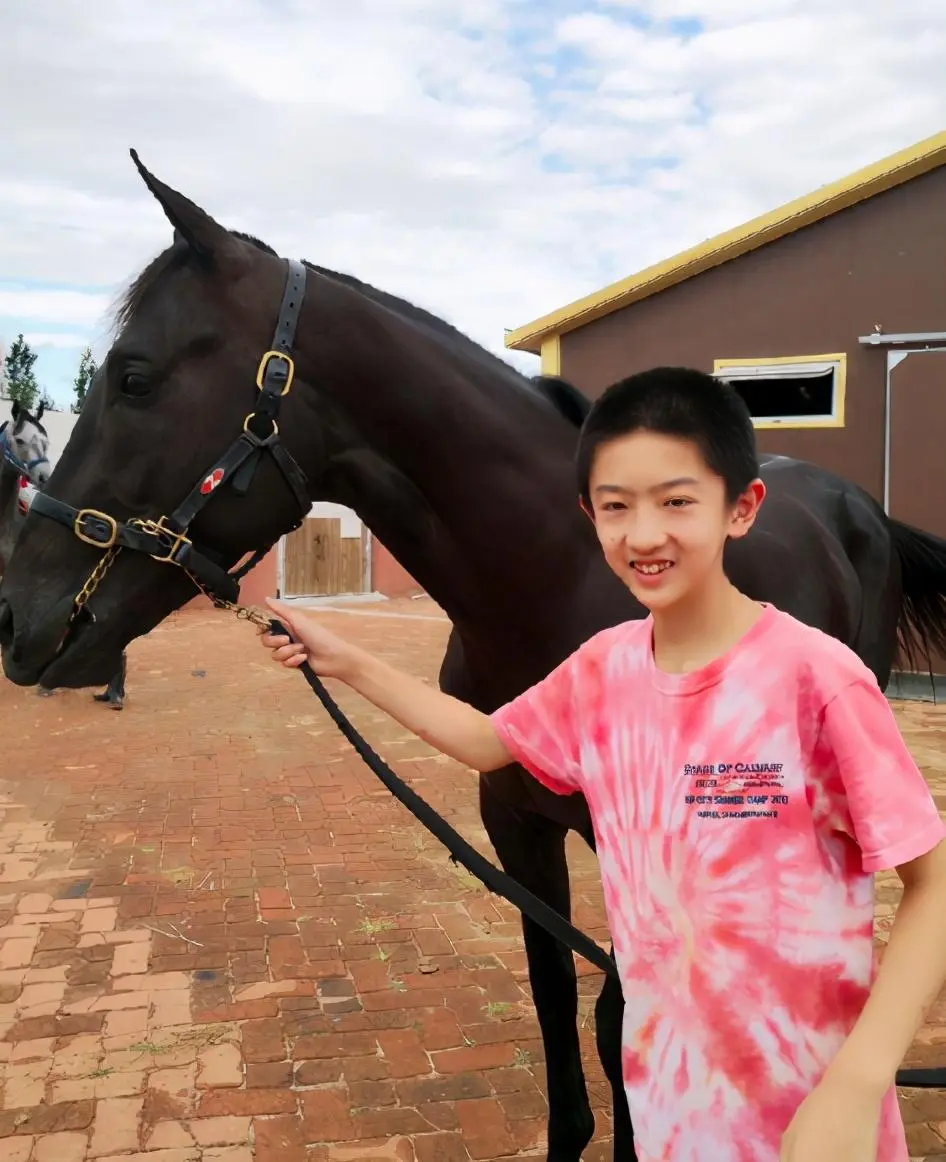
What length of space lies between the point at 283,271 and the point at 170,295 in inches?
8.8

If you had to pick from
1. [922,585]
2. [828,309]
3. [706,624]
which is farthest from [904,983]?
[828,309]

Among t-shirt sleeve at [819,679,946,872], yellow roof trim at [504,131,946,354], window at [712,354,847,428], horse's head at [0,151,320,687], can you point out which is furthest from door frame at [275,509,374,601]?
t-shirt sleeve at [819,679,946,872]

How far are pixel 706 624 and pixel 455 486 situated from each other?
2.69 ft

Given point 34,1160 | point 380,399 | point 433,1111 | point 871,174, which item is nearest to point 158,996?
point 34,1160

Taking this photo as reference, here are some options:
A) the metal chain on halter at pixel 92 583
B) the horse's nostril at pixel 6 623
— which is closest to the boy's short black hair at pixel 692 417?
the metal chain on halter at pixel 92 583

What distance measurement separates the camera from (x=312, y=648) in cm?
150

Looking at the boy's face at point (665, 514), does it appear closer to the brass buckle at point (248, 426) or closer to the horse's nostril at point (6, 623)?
the brass buckle at point (248, 426)

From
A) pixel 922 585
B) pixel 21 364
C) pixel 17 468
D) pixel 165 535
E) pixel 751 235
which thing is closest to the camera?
pixel 165 535

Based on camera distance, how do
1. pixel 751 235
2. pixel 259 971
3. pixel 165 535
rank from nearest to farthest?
pixel 165 535
pixel 259 971
pixel 751 235

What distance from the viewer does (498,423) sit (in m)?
1.79

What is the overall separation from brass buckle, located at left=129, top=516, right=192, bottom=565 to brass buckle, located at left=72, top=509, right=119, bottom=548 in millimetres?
35

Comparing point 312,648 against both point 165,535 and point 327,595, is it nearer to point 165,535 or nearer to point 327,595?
point 165,535

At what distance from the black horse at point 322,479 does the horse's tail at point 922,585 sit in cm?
148

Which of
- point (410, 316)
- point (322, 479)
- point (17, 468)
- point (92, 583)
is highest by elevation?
point (17, 468)
